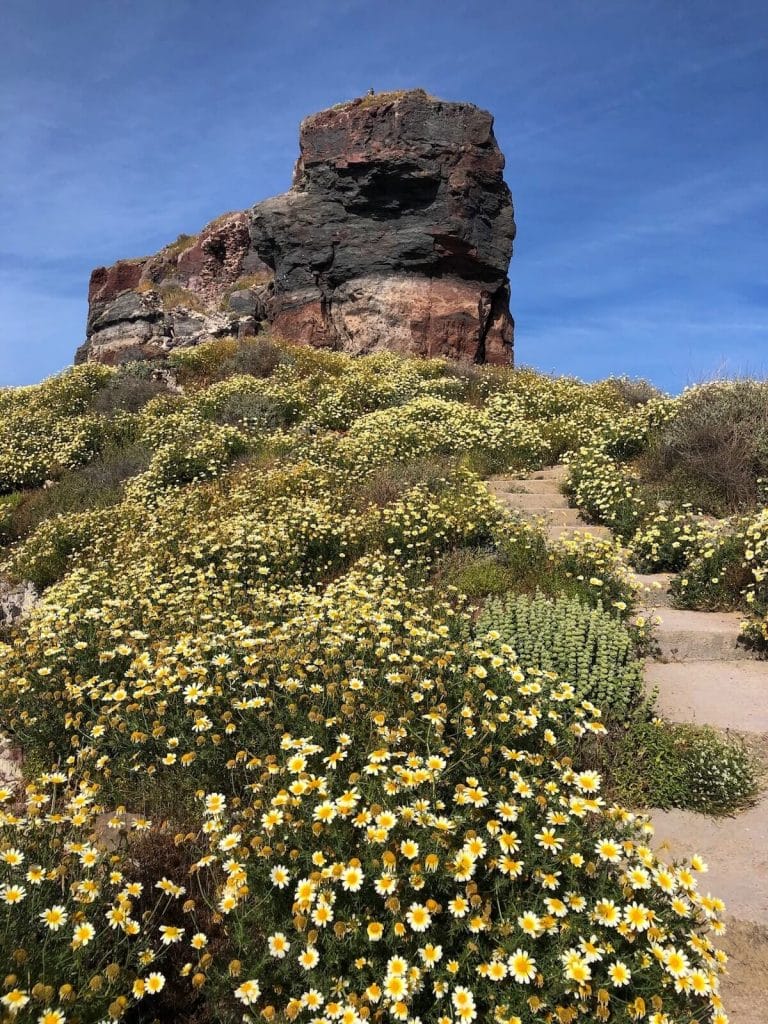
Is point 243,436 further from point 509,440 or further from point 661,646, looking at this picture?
point 661,646

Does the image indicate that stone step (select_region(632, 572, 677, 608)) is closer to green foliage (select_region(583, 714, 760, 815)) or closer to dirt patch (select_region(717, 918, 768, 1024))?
green foliage (select_region(583, 714, 760, 815))

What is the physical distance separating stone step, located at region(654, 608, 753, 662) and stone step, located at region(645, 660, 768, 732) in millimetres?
120

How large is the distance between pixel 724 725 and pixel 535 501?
511 cm

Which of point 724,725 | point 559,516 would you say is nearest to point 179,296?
point 559,516

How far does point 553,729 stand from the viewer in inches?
135

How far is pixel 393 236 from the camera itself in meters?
21.3

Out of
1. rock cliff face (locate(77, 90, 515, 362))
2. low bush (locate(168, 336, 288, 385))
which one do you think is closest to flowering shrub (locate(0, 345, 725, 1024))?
low bush (locate(168, 336, 288, 385))

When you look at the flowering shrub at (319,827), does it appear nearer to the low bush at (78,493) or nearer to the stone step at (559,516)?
the stone step at (559,516)

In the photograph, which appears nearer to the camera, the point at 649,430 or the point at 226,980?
the point at 226,980

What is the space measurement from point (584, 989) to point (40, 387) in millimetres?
19718

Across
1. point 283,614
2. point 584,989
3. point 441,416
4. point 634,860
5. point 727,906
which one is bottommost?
point 727,906

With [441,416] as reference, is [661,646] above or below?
below

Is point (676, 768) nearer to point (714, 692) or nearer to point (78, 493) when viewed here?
point (714, 692)

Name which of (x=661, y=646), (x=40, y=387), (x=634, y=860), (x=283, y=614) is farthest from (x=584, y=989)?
(x=40, y=387)
